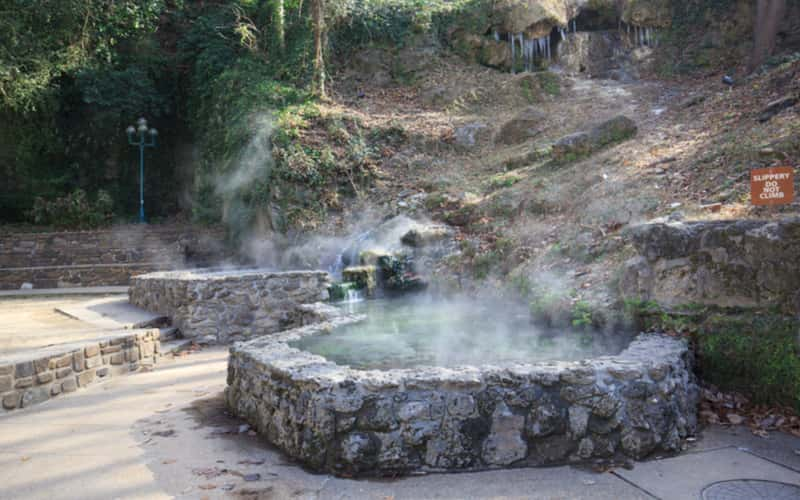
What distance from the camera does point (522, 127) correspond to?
13289 mm

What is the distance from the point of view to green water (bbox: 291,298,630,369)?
4.71 m

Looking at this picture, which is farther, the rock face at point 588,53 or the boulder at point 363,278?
the rock face at point 588,53

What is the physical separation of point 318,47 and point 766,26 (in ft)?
35.2

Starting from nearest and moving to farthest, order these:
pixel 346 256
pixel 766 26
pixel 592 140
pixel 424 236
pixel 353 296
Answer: pixel 353 296 < pixel 424 236 < pixel 346 256 < pixel 592 140 < pixel 766 26

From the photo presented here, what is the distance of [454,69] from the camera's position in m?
16.3

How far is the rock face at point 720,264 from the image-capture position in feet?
14.6

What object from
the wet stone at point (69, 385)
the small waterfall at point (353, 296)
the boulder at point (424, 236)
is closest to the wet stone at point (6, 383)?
the wet stone at point (69, 385)

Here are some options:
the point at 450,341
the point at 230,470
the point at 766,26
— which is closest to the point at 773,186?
the point at 450,341

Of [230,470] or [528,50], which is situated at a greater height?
[528,50]

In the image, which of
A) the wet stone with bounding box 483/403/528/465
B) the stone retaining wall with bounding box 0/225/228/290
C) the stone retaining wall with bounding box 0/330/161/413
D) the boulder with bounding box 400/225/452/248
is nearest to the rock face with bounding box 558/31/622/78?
the boulder with bounding box 400/225/452/248

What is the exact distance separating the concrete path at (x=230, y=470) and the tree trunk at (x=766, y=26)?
11254 millimetres

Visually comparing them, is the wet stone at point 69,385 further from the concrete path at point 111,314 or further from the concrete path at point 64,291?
the concrete path at point 64,291

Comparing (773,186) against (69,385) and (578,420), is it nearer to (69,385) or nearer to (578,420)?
(578,420)

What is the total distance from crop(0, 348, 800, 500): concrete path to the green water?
1144 mm
